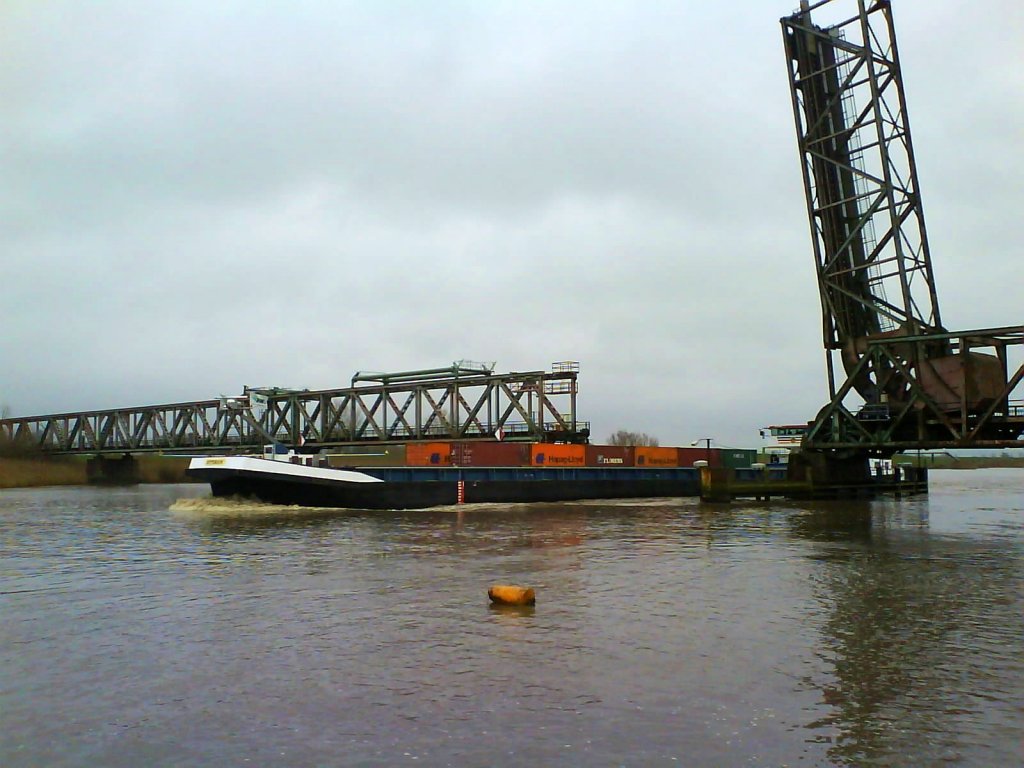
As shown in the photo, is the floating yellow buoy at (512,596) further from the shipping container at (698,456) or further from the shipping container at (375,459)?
the shipping container at (698,456)

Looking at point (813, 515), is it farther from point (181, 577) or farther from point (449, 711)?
point (449, 711)

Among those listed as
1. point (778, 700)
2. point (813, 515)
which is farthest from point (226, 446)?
point (778, 700)

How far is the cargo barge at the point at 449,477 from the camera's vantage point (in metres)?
40.4

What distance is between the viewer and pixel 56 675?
1048 cm

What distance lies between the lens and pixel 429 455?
47.0 metres

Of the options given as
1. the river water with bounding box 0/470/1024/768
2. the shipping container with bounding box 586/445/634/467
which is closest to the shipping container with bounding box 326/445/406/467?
the shipping container with bounding box 586/445/634/467

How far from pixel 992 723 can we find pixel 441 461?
3969 cm

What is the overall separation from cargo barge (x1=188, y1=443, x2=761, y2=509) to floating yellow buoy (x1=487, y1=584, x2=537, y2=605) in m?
27.4

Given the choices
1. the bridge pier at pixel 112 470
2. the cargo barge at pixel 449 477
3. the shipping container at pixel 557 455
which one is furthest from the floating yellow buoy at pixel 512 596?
the bridge pier at pixel 112 470

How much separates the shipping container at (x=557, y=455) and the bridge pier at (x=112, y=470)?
81.6m

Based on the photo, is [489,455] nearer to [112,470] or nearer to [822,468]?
[822,468]

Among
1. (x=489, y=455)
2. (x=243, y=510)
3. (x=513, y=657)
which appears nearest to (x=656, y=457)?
(x=489, y=455)

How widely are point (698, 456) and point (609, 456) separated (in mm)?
9893

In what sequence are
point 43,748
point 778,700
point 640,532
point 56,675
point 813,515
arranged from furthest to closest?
point 813,515
point 640,532
point 56,675
point 778,700
point 43,748
